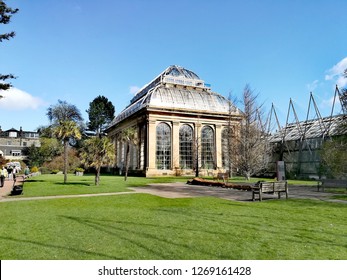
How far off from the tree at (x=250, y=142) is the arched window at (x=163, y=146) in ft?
48.6

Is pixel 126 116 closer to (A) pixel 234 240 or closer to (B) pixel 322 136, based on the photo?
(B) pixel 322 136

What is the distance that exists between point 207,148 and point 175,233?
4383 centimetres

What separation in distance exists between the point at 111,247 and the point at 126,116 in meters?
51.4

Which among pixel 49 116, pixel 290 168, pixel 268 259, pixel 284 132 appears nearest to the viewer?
pixel 268 259

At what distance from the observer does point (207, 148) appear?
51156 mm

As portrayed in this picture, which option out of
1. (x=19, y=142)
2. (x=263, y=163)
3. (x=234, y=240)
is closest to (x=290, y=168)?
(x=263, y=163)

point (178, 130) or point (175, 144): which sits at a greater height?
point (178, 130)

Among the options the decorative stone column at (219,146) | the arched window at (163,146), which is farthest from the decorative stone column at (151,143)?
the decorative stone column at (219,146)

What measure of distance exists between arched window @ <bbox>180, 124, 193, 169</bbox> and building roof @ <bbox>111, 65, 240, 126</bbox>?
327cm

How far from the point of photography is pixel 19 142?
89812mm

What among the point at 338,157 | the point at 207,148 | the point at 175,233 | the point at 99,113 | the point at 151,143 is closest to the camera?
the point at 175,233

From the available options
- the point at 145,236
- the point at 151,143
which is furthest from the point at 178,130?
the point at 145,236

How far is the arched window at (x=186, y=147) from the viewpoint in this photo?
48991 mm

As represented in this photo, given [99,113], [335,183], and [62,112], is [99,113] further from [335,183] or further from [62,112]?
[335,183]
